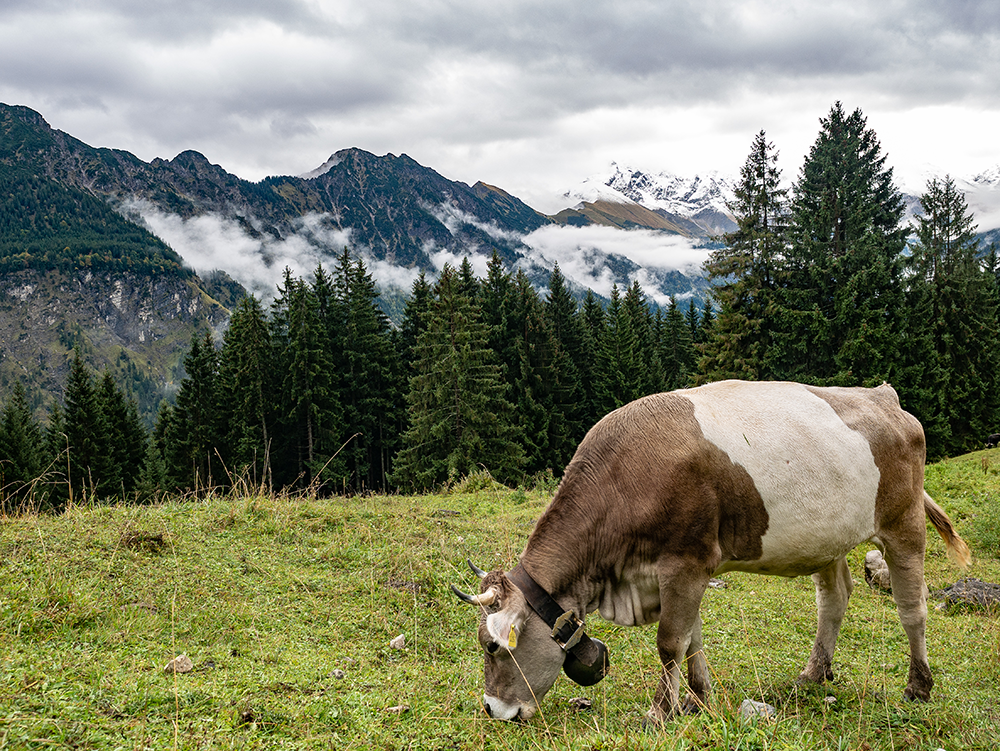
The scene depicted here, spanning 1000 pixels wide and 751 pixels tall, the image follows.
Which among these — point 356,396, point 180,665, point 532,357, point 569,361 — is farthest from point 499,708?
point 569,361

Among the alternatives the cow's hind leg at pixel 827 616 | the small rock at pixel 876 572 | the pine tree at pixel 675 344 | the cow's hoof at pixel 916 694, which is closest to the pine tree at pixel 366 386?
the pine tree at pixel 675 344

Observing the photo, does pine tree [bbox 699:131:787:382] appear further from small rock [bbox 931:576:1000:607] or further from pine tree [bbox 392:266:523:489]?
small rock [bbox 931:576:1000:607]

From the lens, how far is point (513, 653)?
4367mm

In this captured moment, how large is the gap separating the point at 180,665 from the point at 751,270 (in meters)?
32.6

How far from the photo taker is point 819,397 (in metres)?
5.13

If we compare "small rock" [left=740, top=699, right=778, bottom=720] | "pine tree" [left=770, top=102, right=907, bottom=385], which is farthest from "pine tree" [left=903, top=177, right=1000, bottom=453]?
"small rock" [left=740, top=699, right=778, bottom=720]

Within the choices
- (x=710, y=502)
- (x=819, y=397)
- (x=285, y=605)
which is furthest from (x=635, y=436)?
(x=285, y=605)

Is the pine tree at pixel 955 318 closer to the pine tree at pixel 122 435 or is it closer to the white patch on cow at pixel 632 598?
the white patch on cow at pixel 632 598

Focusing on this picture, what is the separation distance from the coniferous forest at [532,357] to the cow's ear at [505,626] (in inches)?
766

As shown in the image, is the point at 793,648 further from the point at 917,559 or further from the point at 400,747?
the point at 400,747

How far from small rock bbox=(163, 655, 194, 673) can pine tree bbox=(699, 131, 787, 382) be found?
30.0 meters

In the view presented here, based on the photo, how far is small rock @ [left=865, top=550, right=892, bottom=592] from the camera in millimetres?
8789

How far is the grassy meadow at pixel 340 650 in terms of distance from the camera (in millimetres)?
3662

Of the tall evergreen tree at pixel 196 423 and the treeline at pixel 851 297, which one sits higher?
the treeline at pixel 851 297
